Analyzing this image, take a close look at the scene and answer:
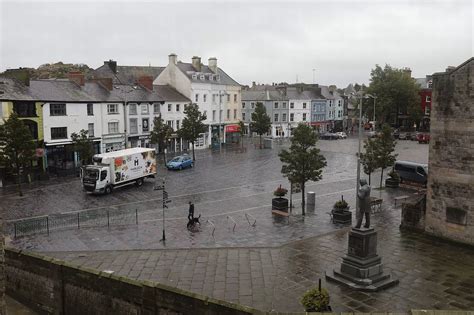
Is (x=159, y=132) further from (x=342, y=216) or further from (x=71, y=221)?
(x=342, y=216)

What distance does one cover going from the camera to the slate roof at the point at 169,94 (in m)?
57.1

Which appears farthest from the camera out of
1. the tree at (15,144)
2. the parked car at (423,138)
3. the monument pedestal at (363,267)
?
the parked car at (423,138)

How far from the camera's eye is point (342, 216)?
78.4ft

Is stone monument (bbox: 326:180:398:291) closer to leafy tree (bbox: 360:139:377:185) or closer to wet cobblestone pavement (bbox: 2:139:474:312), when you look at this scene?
wet cobblestone pavement (bbox: 2:139:474:312)

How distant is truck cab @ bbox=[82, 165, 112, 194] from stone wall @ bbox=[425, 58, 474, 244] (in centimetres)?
2177

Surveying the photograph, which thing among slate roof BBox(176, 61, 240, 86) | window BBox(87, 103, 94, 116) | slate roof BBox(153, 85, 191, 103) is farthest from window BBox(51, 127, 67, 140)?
slate roof BBox(176, 61, 240, 86)

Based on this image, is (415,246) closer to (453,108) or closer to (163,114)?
(453,108)

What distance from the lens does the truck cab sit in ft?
106

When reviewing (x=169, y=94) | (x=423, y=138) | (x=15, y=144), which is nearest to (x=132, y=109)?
(x=169, y=94)

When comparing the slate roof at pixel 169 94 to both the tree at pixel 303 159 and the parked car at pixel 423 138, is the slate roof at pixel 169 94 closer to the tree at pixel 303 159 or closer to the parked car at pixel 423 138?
the tree at pixel 303 159

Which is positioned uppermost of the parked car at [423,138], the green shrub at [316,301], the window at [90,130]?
the window at [90,130]

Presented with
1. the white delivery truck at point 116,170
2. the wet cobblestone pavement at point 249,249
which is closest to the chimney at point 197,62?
the white delivery truck at point 116,170

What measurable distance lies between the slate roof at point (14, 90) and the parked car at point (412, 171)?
31.9m

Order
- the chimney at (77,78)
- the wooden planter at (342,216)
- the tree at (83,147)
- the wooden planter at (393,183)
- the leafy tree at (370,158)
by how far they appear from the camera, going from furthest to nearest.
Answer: the chimney at (77,78) → the tree at (83,147) → the wooden planter at (393,183) → the leafy tree at (370,158) → the wooden planter at (342,216)
